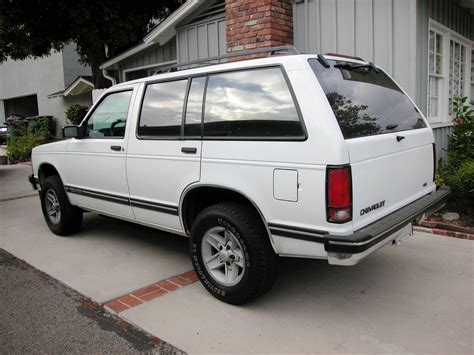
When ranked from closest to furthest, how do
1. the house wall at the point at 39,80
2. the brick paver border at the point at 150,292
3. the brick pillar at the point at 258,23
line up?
the brick paver border at the point at 150,292, the brick pillar at the point at 258,23, the house wall at the point at 39,80

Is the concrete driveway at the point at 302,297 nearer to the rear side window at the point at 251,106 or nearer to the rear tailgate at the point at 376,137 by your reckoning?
the rear tailgate at the point at 376,137

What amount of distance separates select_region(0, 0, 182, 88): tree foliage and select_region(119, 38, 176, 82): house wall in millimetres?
800

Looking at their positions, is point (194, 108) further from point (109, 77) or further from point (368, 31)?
point (109, 77)

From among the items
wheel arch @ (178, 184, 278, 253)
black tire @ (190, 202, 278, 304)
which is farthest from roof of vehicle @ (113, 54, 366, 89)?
black tire @ (190, 202, 278, 304)

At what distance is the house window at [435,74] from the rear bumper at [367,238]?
404cm

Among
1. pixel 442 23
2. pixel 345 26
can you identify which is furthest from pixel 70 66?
pixel 442 23

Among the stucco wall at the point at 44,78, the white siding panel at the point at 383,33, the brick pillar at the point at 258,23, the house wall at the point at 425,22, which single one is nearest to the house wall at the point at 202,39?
the brick pillar at the point at 258,23

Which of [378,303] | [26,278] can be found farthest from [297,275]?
[26,278]

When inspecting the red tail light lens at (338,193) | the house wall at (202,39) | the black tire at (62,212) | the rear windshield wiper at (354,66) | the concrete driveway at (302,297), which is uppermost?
the house wall at (202,39)

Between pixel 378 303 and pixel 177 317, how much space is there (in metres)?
1.66

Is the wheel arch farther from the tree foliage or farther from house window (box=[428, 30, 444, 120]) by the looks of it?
the tree foliage

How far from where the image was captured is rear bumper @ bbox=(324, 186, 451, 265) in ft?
9.16

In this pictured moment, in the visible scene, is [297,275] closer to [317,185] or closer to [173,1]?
[317,185]

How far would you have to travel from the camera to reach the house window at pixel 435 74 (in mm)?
6664
